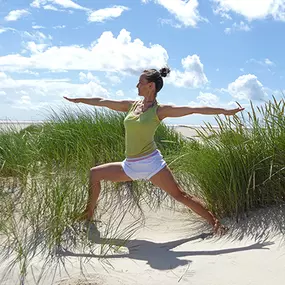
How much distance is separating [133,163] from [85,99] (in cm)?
99

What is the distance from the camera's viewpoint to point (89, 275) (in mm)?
3473

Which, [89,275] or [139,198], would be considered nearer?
[89,275]

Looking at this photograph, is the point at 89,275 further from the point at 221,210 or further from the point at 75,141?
the point at 75,141

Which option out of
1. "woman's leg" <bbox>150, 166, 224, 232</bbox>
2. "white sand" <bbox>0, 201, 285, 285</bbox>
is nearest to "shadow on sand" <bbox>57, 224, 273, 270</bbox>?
"white sand" <bbox>0, 201, 285, 285</bbox>

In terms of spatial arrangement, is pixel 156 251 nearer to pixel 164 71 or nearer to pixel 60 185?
pixel 60 185

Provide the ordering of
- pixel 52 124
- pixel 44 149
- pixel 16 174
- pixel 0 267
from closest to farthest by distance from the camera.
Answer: pixel 0 267, pixel 16 174, pixel 44 149, pixel 52 124

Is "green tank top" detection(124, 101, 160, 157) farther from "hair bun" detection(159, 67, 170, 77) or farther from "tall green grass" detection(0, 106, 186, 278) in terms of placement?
"tall green grass" detection(0, 106, 186, 278)

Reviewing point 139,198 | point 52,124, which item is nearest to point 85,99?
point 139,198

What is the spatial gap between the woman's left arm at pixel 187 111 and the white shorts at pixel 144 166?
373 millimetres

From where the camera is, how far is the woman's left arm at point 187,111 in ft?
13.9

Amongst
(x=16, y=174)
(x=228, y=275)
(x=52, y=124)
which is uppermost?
(x=52, y=124)

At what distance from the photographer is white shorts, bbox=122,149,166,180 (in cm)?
430

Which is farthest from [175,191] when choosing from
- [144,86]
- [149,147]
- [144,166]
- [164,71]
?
[164,71]

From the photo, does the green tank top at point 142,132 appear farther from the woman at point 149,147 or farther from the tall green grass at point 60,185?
the tall green grass at point 60,185
